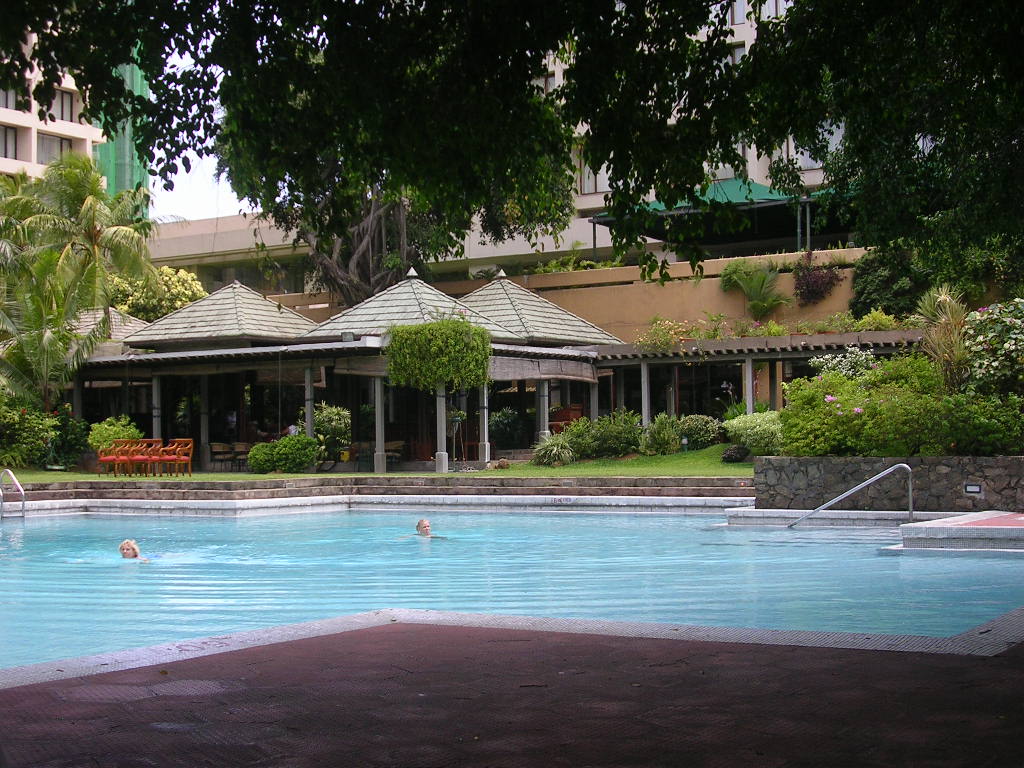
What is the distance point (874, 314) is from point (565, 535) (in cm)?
1472

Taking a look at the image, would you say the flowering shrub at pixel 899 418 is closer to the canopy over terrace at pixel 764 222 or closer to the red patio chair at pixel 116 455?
the canopy over terrace at pixel 764 222

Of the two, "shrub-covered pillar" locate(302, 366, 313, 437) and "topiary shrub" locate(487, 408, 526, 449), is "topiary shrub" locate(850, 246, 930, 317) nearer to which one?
"topiary shrub" locate(487, 408, 526, 449)

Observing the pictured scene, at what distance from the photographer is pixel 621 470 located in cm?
2442

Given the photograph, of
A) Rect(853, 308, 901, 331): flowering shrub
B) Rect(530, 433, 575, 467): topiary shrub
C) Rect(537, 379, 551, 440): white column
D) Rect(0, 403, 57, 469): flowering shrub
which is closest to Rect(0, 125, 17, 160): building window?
Rect(0, 403, 57, 469): flowering shrub

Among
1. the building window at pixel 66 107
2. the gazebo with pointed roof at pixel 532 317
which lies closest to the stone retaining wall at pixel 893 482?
the gazebo with pointed roof at pixel 532 317

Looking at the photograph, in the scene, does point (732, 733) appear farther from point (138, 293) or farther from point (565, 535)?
point (138, 293)

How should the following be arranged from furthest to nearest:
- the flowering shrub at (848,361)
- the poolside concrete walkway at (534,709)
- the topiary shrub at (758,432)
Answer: the flowering shrub at (848,361)
the topiary shrub at (758,432)
the poolside concrete walkway at (534,709)

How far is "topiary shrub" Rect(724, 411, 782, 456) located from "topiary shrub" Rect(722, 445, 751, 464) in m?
0.15

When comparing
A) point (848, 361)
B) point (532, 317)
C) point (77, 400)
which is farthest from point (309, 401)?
point (848, 361)

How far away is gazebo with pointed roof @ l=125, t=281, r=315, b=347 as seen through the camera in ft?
95.6

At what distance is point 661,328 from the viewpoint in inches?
1140

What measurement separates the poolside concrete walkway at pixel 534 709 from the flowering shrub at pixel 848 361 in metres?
19.5

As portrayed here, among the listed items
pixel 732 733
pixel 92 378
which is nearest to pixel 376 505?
pixel 92 378

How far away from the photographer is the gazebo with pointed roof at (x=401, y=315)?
27703mm
